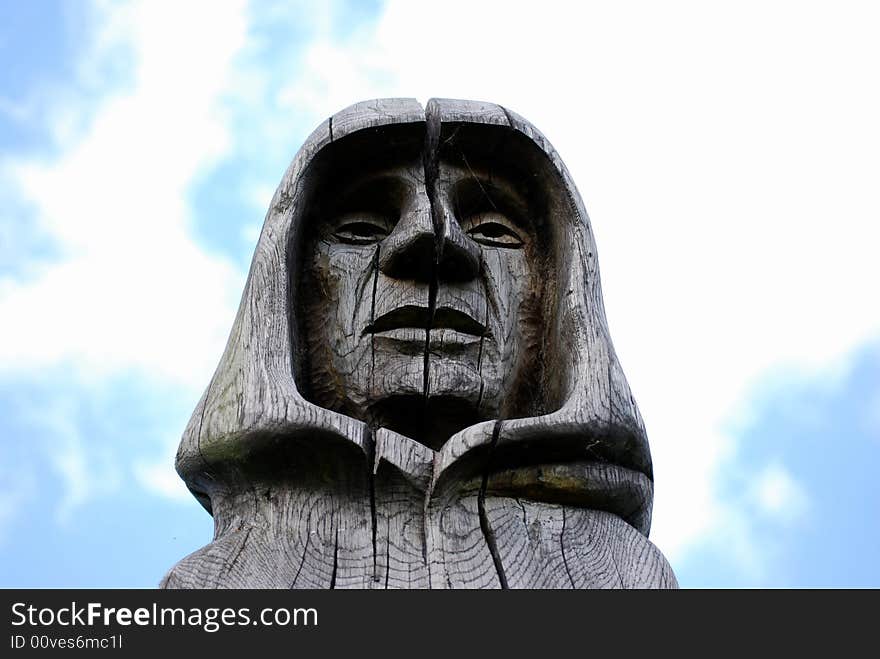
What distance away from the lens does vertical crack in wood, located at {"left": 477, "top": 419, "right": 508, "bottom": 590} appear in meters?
Answer: 4.27

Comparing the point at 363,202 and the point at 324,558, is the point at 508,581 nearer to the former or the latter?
the point at 324,558

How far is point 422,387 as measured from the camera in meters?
4.91

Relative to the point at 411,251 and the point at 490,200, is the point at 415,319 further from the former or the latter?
the point at 490,200

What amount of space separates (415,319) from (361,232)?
→ 612mm

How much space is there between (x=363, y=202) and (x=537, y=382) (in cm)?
103

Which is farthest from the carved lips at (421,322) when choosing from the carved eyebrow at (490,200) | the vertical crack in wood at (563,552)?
the vertical crack in wood at (563,552)

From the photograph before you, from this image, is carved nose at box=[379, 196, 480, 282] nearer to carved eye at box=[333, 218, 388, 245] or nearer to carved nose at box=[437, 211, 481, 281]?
carved nose at box=[437, 211, 481, 281]

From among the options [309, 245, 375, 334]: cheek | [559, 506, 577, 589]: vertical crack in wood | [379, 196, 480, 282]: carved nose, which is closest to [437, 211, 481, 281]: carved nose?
[379, 196, 480, 282]: carved nose

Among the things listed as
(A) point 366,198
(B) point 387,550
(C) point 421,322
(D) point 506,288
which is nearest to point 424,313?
(C) point 421,322

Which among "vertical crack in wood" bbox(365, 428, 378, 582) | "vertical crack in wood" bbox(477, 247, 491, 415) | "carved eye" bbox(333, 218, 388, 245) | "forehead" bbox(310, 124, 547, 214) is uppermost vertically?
"forehead" bbox(310, 124, 547, 214)

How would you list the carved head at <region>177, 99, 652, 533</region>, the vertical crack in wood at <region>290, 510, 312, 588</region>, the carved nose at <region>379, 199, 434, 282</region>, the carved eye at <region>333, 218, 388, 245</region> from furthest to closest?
the carved eye at <region>333, 218, 388, 245</region> → the carved nose at <region>379, 199, 434, 282</region> → the carved head at <region>177, 99, 652, 533</region> → the vertical crack in wood at <region>290, 510, 312, 588</region>

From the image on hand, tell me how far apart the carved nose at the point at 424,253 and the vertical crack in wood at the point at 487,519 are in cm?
84

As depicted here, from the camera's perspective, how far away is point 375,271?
520 centimetres
